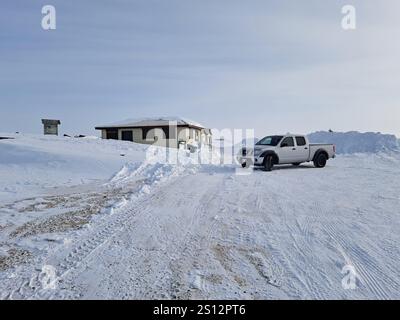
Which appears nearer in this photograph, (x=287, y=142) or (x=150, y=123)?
(x=287, y=142)

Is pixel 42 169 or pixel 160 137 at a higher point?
pixel 160 137

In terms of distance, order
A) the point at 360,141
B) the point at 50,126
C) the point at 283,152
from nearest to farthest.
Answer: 1. the point at 283,152
2. the point at 360,141
3. the point at 50,126

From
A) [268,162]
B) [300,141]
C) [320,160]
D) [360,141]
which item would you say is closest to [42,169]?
[268,162]

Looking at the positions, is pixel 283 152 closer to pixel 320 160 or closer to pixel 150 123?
pixel 320 160

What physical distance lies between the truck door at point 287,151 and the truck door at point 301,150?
10.6 inches

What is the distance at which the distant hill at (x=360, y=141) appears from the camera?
25797mm

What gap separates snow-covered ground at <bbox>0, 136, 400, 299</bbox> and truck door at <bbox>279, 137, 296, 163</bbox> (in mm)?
4973

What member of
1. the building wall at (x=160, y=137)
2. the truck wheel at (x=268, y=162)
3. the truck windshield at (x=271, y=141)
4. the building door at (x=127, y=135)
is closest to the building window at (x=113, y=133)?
the building wall at (x=160, y=137)

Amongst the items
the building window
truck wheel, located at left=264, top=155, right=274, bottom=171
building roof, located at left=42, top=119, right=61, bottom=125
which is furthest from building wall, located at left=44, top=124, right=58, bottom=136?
truck wheel, located at left=264, top=155, right=274, bottom=171

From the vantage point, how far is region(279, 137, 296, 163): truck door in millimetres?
14711

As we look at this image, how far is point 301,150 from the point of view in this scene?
15.4 metres

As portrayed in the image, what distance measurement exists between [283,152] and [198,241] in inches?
430

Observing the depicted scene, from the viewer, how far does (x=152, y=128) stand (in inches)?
1367
